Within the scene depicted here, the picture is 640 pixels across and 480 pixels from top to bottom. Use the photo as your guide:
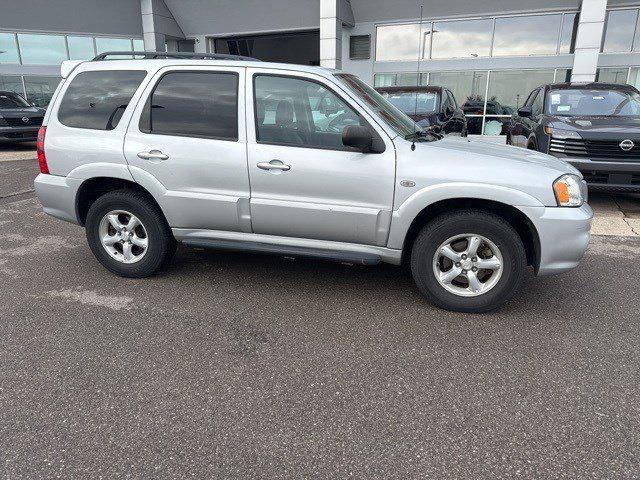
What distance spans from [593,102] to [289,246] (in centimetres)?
651

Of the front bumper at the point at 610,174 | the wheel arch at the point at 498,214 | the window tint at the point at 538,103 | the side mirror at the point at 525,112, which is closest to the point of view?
the wheel arch at the point at 498,214

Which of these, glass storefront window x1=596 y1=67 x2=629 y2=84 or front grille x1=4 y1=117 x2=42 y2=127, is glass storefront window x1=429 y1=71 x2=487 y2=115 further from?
front grille x1=4 y1=117 x2=42 y2=127

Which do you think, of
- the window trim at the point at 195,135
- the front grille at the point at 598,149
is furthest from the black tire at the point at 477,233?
the front grille at the point at 598,149

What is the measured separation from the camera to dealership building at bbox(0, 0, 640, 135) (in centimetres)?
1538

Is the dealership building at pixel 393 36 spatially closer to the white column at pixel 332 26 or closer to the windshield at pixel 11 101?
the white column at pixel 332 26

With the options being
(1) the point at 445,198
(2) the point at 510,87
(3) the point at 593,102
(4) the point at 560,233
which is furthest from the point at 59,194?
(2) the point at 510,87

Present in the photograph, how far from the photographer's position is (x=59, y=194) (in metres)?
4.56

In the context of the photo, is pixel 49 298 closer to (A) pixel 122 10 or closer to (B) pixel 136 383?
(B) pixel 136 383

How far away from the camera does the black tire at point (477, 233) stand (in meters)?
3.71

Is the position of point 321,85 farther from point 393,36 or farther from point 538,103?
point 393,36

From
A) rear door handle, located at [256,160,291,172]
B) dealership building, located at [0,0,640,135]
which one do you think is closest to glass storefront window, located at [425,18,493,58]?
dealership building, located at [0,0,640,135]

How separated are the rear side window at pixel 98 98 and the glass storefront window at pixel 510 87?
47.4 feet

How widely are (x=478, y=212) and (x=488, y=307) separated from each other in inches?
29.3

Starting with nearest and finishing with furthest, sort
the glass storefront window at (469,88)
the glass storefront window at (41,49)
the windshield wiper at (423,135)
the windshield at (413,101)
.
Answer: the windshield wiper at (423,135) < the windshield at (413,101) < the glass storefront window at (469,88) < the glass storefront window at (41,49)
